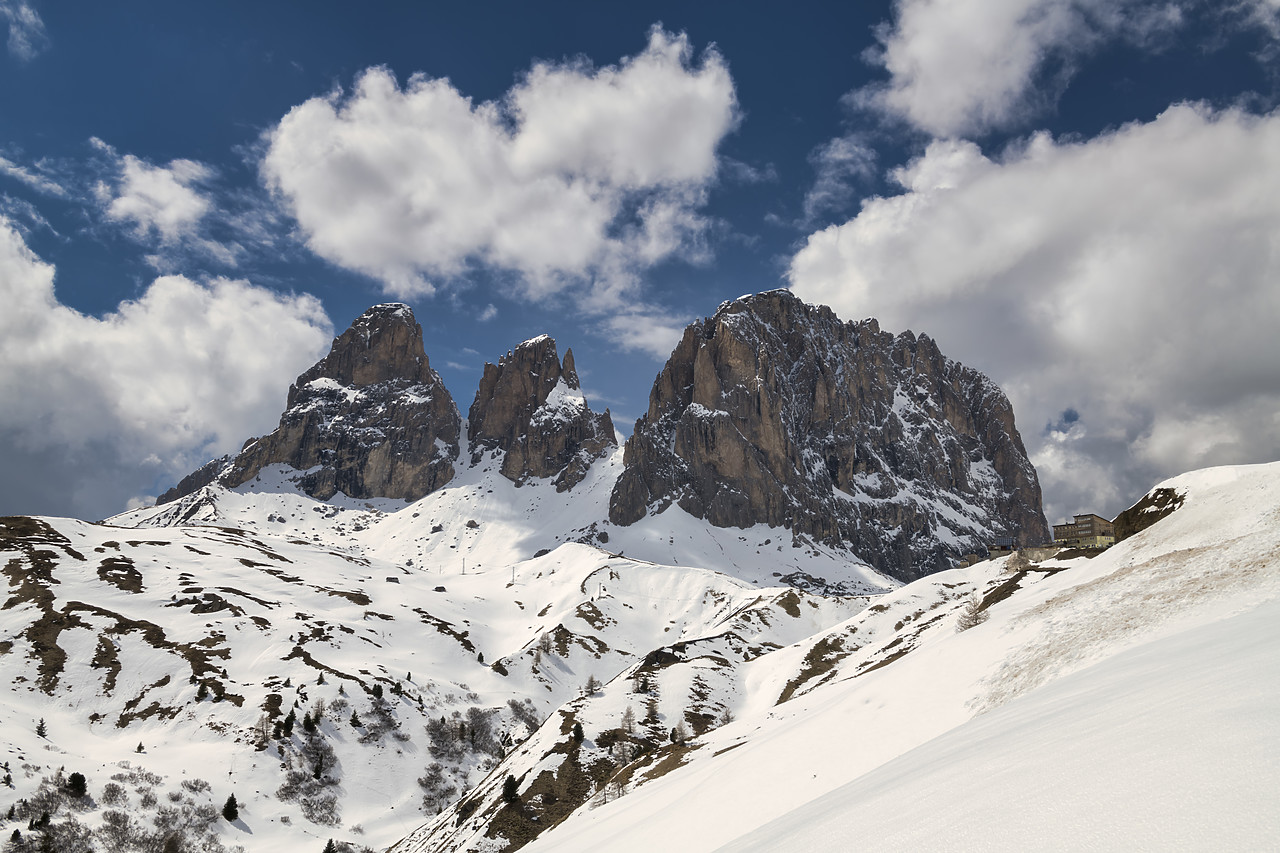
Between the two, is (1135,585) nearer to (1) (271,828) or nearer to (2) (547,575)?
(1) (271,828)

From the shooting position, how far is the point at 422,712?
90.8 metres

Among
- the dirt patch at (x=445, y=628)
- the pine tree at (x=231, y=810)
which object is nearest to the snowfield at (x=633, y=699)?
the pine tree at (x=231, y=810)

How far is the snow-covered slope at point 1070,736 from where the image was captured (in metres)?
5.61

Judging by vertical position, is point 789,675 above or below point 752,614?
below

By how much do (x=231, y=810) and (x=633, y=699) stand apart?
3957 cm

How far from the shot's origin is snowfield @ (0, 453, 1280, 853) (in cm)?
729

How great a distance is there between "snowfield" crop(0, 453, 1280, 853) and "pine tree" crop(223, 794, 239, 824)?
662mm

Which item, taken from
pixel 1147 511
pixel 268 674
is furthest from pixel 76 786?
pixel 1147 511

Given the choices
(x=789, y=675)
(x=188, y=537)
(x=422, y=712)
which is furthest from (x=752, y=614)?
(x=188, y=537)

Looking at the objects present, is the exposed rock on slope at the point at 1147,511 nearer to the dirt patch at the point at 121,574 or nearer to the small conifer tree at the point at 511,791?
the small conifer tree at the point at 511,791

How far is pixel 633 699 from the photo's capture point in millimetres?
69750

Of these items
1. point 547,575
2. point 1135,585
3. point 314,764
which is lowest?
point 1135,585

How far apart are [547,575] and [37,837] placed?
447 ft

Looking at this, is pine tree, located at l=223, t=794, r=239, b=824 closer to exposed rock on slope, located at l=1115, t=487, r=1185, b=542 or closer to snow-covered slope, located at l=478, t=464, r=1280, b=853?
snow-covered slope, located at l=478, t=464, r=1280, b=853
